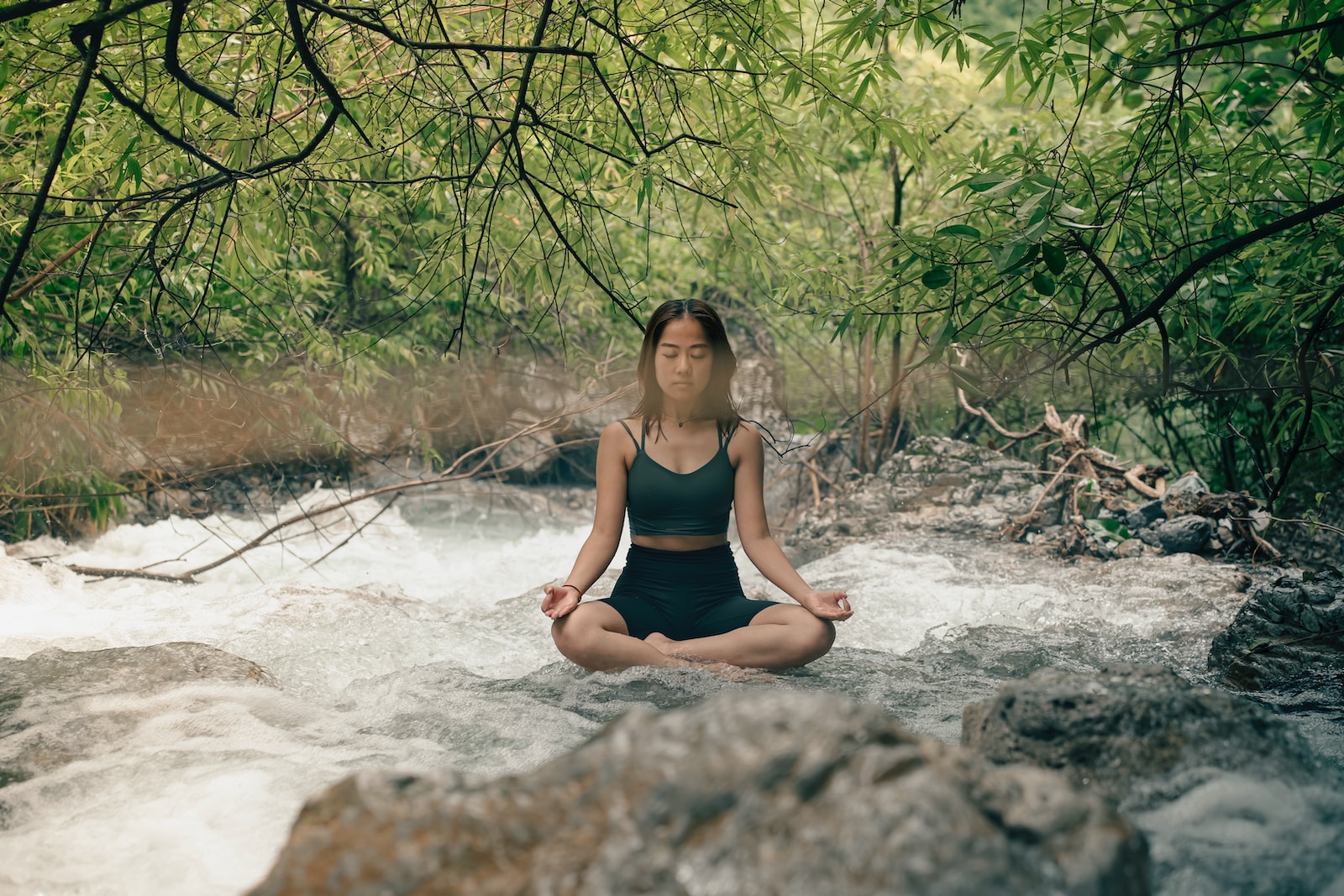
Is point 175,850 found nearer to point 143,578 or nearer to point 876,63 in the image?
point 876,63

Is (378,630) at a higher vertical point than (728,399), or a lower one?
lower

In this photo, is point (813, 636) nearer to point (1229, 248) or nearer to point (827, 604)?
point (827, 604)

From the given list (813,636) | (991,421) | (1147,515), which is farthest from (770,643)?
(991,421)

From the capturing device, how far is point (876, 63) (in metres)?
2.99

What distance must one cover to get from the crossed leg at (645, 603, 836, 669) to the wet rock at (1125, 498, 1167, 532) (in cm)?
336

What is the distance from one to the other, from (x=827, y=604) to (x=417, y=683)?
4.34 feet

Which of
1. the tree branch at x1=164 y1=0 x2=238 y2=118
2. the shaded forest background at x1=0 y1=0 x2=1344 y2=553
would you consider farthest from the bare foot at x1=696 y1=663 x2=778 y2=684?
the tree branch at x1=164 y1=0 x2=238 y2=118

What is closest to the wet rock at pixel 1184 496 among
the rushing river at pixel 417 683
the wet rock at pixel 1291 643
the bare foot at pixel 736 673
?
the rushing river at pixel 417 683

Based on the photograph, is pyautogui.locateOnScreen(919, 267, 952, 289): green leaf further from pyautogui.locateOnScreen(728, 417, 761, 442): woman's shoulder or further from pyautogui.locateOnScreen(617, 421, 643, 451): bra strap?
pyautogui.locateOnScreen(617, 421, 643, 451): bra strap

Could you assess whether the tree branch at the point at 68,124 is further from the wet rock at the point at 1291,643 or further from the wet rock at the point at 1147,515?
the wet rock at the point at 1147,515

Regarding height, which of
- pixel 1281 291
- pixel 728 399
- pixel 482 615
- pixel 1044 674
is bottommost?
pixel 482 615

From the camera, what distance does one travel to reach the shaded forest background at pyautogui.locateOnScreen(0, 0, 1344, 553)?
2510 millimetres

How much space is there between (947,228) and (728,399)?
3.86 feet

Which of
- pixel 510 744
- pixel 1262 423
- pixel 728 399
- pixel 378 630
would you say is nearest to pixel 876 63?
pixel 728 399
